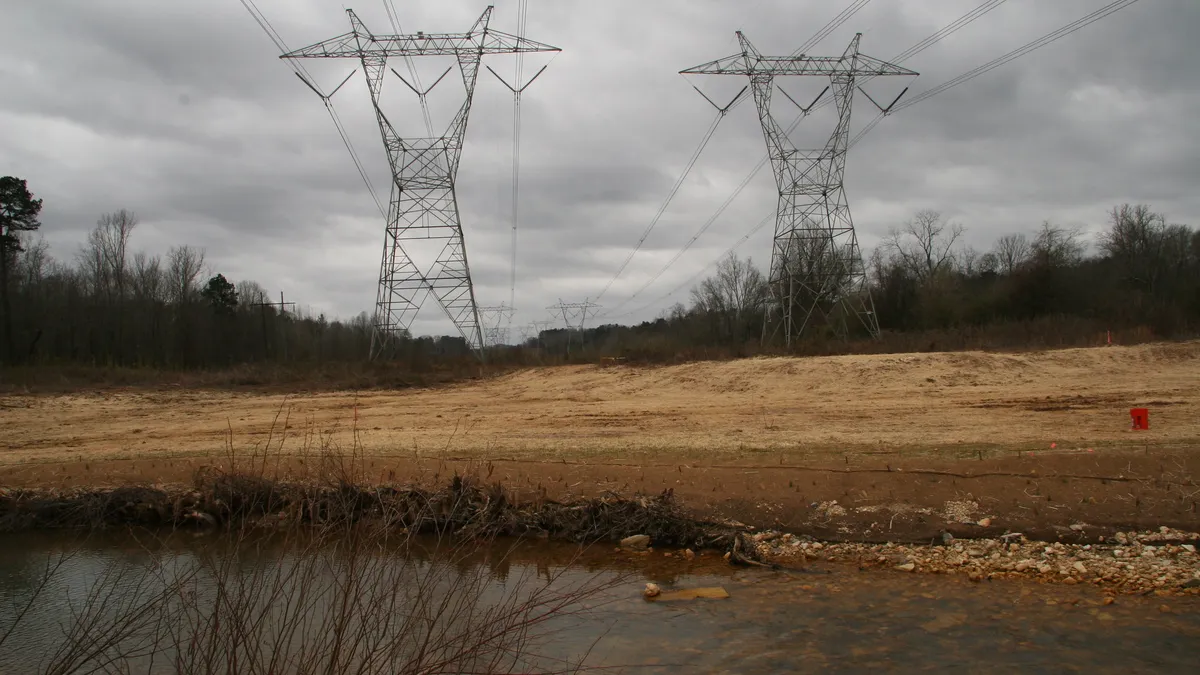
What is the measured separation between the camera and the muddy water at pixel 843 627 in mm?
7562

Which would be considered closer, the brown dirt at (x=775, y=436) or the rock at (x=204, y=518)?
the brown dirt at (x=775, y=436)

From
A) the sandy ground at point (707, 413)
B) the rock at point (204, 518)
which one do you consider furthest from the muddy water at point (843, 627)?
the sandy ground at point (707, 413)

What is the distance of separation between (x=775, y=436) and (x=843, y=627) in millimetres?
9043

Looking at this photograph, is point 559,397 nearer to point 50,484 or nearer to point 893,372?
point 893,372

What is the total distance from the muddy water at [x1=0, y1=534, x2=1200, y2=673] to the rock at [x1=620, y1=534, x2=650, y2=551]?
38.0 inches

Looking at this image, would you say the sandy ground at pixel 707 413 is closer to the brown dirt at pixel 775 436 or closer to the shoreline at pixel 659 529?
the brown dirt at pixel 775 436

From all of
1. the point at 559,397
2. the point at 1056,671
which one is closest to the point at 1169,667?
the point at 1056,671

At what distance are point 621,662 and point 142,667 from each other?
4.54 meters

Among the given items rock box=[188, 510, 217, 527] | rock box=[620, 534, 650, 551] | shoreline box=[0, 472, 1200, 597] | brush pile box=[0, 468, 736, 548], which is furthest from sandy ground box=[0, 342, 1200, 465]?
rock box=[620, 534, 650, 551]

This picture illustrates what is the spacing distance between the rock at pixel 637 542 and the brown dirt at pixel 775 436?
45.8 inches

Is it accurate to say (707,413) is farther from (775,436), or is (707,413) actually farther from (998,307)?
(998,307)

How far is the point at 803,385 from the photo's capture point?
28.0m

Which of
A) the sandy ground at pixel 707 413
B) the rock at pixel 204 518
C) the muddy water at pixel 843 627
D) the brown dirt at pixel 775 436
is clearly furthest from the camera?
the sandy ground at pixel 707 413

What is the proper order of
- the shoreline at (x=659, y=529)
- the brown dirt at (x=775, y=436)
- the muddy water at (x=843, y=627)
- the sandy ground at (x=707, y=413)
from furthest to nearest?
the sandy ground at (x=707, y=413) < the brown dirt at (x=775, y=436) < the shoreline at (x=659, y=529) < the muddy water at (x=843, y=627)
